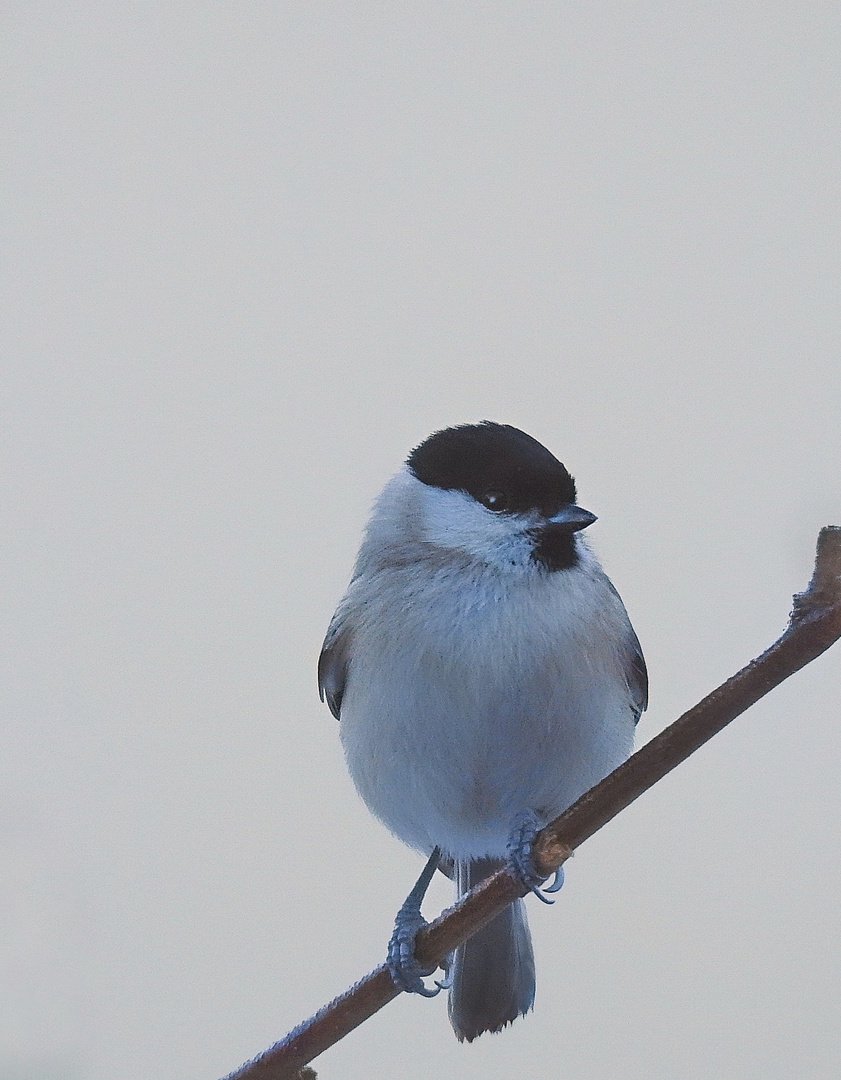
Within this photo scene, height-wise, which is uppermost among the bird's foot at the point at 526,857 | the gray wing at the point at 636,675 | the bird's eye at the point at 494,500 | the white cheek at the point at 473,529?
the bird's eye at the point at 494,500

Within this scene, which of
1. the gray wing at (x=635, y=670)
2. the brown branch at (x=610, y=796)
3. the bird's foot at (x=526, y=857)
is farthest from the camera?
the gray wing at (x=635, y=670)

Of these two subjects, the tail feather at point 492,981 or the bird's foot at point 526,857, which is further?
the tail feather at point 492,981

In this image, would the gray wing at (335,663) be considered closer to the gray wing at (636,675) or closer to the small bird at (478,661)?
the small bird at (478,661)

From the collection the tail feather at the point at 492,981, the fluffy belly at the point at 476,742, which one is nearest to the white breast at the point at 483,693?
the fluffy belly at the point at 476,742

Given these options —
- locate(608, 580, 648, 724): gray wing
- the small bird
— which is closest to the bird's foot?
the small bird

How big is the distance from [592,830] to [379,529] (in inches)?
13.4

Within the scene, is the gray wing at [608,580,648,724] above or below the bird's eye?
below

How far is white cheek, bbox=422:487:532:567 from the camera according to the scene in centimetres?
70

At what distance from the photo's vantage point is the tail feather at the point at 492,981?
85 centimetres

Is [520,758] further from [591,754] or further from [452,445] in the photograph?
[452,445]

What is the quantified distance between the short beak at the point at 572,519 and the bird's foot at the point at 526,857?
190 mm

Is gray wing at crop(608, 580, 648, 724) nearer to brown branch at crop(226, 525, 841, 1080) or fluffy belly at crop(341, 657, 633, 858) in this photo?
fluffy belly at crop(341, 657, 633, 858)

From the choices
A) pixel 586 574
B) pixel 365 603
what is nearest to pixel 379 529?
pixel 365 603

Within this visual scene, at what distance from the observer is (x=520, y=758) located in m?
0.74
